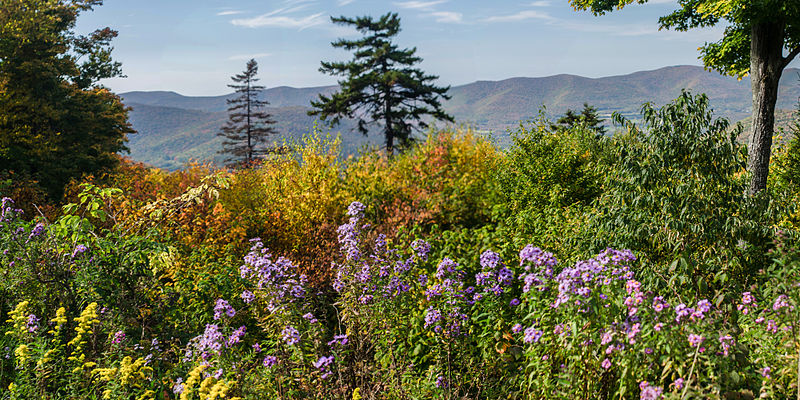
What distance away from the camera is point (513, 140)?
362 inches

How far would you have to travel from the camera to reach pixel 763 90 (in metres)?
7.45

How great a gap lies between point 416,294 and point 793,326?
273 cm

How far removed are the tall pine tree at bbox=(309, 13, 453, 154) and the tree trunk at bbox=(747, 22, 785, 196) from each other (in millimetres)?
18481

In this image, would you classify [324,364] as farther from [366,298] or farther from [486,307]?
[486,307]

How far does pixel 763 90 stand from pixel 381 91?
2109cm

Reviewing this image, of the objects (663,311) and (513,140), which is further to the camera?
(513,140)

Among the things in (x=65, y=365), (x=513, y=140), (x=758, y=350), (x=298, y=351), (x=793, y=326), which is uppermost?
(x=513, y=140)

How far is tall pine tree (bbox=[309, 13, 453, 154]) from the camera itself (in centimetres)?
2583

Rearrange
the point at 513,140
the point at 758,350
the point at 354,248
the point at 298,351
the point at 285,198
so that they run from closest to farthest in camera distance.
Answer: the point at 758,350 < the point at 298,351 < the point at 354,248 < the point at 285,198 < the point at 513,140

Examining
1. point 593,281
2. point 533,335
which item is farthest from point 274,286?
point 593,281

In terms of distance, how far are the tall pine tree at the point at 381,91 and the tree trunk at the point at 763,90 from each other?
18481 mm

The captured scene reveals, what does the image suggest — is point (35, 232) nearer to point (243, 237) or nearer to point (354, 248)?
point (243, 237)

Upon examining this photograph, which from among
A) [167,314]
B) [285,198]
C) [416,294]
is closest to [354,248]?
[416,294]

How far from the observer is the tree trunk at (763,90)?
7305 mm
